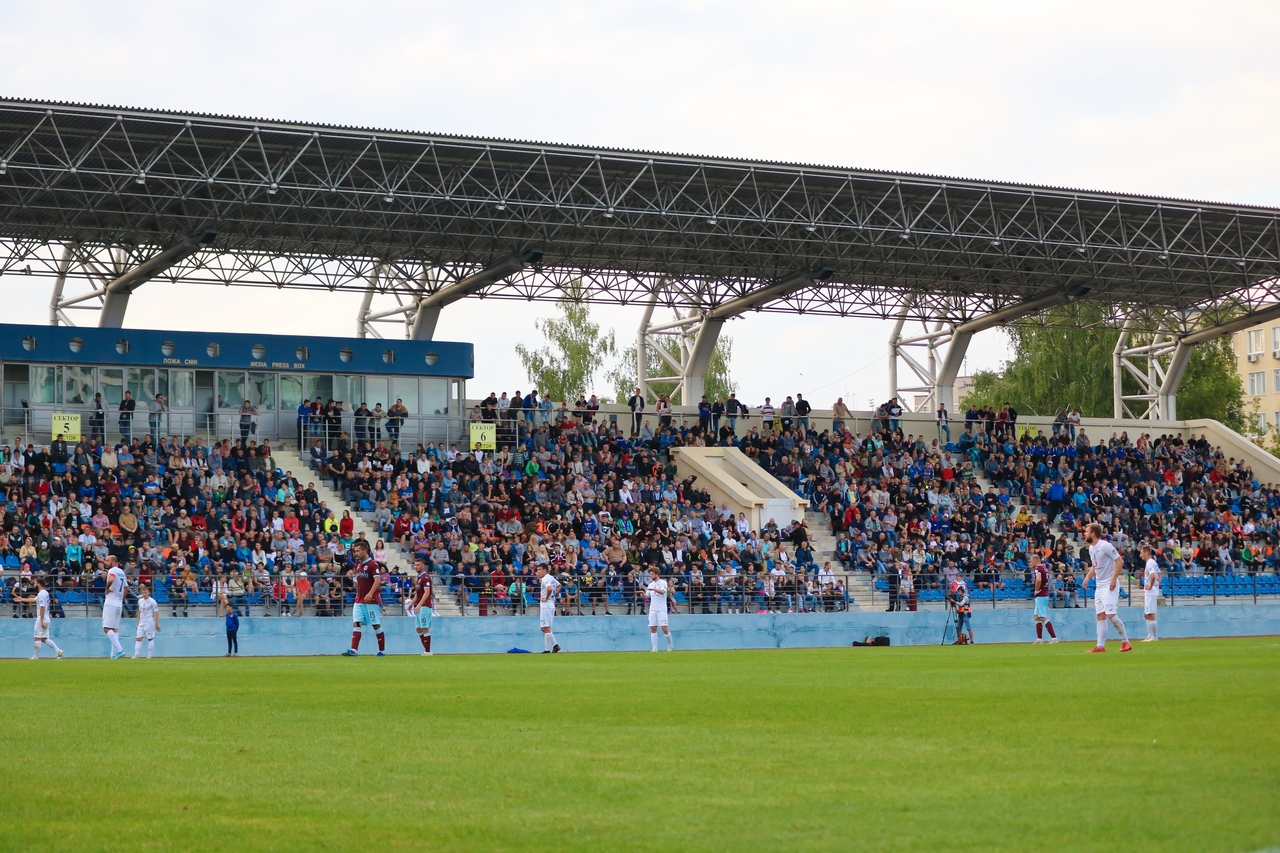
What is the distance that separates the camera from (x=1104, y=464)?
51.8m

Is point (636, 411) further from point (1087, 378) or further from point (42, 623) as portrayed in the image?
point (1087, 378)

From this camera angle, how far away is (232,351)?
45.6 metres

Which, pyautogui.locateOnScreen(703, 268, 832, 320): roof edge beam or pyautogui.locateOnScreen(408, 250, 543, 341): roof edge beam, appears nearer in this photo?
pyautogui.locateOnScreen(408, 250, 543, 341): roof edge beam

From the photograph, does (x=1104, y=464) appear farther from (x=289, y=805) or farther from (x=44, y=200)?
(x=289, y=805)

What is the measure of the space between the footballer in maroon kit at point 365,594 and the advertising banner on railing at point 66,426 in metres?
16.2

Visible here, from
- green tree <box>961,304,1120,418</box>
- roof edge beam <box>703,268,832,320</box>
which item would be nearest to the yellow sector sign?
roof edge beam <box>703,268,832,320</box>

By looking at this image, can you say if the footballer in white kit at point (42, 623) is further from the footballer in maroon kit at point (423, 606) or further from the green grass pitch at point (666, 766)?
the green grass pitch at point (666, 766)

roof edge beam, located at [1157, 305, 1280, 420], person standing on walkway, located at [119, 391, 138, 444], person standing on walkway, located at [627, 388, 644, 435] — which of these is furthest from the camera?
roof edge beam, located at [1157, 305, 1280, 420]

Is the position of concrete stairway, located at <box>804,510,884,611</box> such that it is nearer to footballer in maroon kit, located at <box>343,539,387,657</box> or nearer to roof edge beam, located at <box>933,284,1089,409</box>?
roof edge beam, located at <box>933,284,1089,409</box>

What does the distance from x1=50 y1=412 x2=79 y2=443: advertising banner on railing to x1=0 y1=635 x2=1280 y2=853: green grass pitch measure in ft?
82.9

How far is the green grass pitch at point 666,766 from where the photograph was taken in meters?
6.60

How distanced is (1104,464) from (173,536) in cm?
3092

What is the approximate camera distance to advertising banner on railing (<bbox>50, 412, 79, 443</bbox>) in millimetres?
39938

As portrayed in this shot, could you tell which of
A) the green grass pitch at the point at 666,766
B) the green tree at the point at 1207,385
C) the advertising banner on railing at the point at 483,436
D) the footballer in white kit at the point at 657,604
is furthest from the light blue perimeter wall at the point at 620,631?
the green tree at the point at 1207,385
